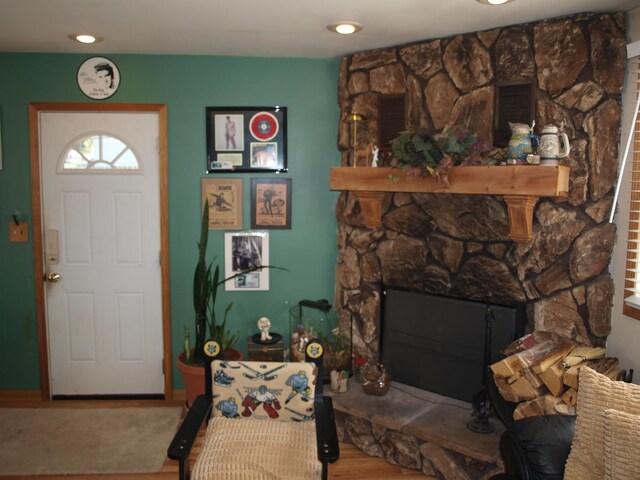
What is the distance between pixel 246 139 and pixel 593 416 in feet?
8.78

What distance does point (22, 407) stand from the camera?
3.90 meters

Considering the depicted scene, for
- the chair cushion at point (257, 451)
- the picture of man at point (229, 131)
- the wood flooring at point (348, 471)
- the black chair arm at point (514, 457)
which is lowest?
the wood flooring at point (348, 471)

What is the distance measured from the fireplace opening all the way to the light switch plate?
245 cm

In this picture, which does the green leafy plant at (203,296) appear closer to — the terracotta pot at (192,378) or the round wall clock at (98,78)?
the terracotta pot at (192,378)

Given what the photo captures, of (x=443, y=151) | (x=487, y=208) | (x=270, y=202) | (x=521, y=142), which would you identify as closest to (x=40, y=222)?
(x=270, y=202)

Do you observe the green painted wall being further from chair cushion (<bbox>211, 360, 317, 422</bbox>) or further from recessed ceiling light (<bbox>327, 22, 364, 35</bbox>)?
chair cushion (<bbox>211, 360, 317, 422</bbox>)

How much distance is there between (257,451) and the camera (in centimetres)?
234

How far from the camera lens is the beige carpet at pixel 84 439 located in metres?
3.17

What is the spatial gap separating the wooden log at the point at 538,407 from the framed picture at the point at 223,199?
2.16 metres

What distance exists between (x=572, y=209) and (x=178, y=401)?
2.87 meters

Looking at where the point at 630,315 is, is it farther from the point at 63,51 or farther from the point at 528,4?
the point at 63,51

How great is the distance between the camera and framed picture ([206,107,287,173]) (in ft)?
12.5

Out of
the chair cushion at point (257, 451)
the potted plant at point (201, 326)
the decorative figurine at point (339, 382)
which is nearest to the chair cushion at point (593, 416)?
the chair cushion at point (257, 451)

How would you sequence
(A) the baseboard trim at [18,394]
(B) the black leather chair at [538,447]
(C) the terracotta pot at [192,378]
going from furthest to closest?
(A) the baseboard trim at [18,394], (C) the terracotta pot at [192,378], (B) the black leather chair at [538,447]
